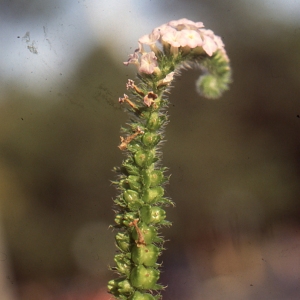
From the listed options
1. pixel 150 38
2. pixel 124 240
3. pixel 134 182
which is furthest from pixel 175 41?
pixel 124 240

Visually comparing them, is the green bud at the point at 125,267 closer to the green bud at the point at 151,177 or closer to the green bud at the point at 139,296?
the green bud at the point at 139,296

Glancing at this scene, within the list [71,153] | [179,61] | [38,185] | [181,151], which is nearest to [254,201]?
[181,151]

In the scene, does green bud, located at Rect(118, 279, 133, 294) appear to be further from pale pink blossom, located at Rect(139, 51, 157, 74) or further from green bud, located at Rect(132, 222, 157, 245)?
pale pink blossom, located at Rect(139, 51, 157, 74)

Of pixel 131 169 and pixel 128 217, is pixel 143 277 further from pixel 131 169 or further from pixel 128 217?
pixel 131 169

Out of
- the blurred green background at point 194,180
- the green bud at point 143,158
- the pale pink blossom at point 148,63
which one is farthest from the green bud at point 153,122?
the blurred green background at point 194,180

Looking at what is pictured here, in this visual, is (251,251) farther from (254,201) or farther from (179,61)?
(179,61)

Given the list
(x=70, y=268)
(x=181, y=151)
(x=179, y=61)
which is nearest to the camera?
(x=179, y=61)
